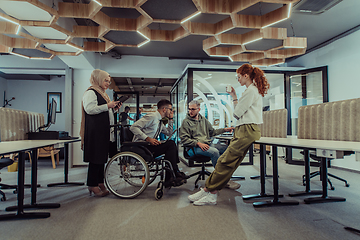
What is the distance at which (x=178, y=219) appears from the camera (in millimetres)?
1974

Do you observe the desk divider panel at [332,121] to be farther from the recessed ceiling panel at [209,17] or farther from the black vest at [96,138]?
the black vest at [96,138]

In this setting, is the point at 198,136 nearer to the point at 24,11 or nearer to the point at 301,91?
the point at 24,11

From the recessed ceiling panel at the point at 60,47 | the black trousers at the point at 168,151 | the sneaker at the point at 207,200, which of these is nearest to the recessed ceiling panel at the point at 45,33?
the recessed ceiling panel at the point at 60,47

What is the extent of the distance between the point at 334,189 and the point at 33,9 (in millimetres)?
4334

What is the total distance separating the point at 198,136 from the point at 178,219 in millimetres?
1385

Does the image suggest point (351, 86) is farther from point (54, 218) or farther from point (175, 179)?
point (54, 218)

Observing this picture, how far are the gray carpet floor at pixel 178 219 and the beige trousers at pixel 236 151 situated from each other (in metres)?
0.34

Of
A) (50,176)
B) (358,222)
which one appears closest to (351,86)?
(358,222)

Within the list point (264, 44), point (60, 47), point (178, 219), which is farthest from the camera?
point (60, 47)

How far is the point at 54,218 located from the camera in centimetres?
200

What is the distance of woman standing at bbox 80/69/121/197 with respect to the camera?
8.14 ft

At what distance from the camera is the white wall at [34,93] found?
297 inches

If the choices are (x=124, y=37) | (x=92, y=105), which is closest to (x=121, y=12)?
(x=124, y=37)

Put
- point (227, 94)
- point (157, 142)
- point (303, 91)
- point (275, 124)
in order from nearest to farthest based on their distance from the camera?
point (157, 142)
point (275, 124)
point (227, 94)
point (303, 91)
